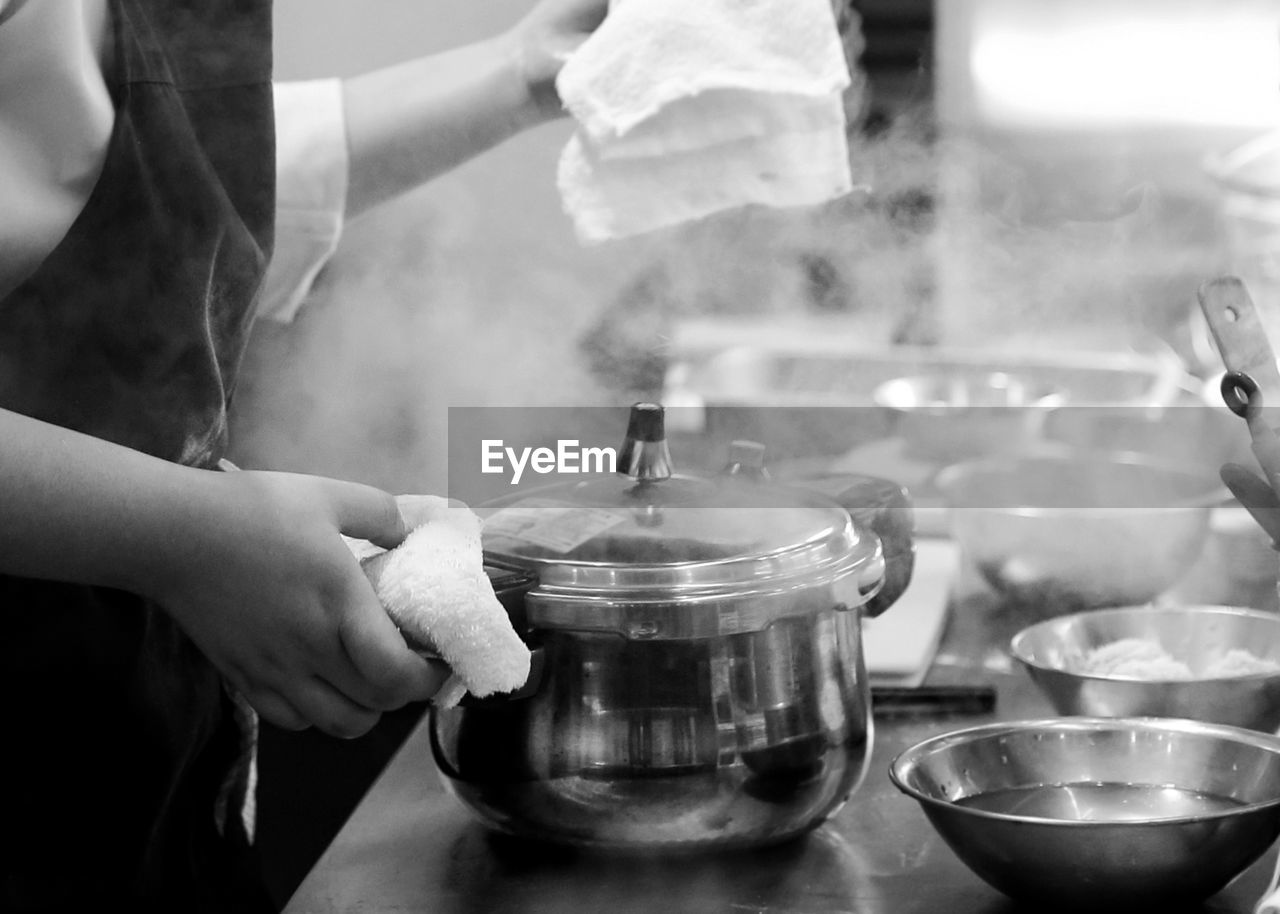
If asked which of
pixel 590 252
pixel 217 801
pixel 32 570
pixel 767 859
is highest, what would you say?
pixel 32 570

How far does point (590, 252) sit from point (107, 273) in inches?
19.4

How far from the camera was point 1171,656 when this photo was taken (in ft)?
3.74

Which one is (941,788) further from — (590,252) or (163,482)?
(590,252)

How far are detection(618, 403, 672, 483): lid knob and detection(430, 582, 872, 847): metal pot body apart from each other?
13 cm

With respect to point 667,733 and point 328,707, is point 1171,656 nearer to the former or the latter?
point 667,733

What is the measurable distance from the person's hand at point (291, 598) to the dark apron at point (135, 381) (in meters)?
0.23

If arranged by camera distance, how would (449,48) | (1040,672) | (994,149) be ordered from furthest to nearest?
(994,149)
(449,48)
(1040,672)

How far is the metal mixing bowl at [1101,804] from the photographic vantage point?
74 cm

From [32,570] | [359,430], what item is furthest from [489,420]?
[32,570]

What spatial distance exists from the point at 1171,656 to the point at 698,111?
0.62 metres

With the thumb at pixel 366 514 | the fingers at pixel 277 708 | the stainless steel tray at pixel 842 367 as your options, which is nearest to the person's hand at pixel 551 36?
the thumb at pixel 366 514

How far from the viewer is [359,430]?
49.6 inches

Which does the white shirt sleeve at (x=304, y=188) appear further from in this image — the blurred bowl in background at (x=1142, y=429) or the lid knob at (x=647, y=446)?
the blurred bowl in background at (x=1142, y=429)

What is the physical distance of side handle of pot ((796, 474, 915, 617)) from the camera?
1.03 meters
